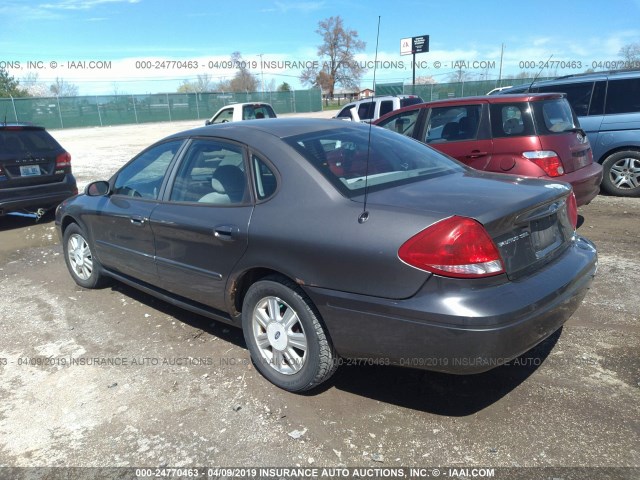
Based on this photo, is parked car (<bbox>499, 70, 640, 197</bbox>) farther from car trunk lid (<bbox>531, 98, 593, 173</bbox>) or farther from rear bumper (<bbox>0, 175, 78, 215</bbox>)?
rear bumper (<bbox>0, 175, 78, 215</bbox>)

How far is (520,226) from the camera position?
8.46ft

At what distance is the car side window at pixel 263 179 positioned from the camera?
3041mm

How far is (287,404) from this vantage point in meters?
2.96

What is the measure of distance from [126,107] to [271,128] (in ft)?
136

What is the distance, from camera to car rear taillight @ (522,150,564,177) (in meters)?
5.64

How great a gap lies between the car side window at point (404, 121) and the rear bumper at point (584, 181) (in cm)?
214

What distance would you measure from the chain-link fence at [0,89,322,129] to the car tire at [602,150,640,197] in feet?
122

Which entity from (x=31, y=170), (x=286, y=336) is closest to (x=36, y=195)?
(x=31, y=170)

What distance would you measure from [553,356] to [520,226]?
1.23m

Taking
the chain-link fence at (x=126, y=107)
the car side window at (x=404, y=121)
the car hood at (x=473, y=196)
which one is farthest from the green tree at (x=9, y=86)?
the car hood at (x=473, y=196)

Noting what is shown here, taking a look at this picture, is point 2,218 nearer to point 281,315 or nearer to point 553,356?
point 281,315

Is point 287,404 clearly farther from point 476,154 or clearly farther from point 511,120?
point 511,120

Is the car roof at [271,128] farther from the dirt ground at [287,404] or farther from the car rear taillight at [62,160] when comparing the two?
the car rear taillight at [62,160]

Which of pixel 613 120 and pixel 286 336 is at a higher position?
pixel 613 120
